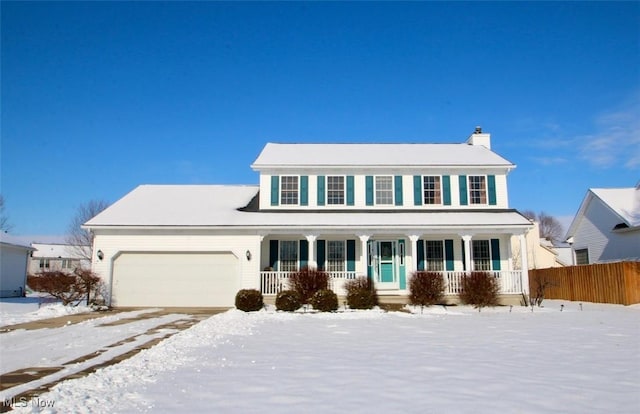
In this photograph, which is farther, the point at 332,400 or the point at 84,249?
the point at 84,249

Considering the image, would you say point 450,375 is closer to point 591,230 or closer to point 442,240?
point 442,240

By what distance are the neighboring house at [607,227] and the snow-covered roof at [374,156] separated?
7698 millimetres

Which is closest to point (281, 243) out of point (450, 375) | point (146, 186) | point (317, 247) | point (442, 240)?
point (317, 247)

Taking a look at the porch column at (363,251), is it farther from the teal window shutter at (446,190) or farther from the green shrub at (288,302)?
the teal window shutter at (446,190)

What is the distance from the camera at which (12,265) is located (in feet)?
88.3

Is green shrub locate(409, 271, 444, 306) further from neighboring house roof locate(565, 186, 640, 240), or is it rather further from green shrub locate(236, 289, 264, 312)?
neighboring house roof locate(565, 186, 640, 240)

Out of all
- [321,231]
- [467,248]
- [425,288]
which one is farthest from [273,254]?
[467,248]

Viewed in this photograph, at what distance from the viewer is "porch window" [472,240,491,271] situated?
1883 centimetres

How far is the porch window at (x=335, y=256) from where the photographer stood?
61.2 ft

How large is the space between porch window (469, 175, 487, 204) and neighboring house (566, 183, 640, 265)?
8005 mm

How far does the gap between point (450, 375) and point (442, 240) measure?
13.1 meters

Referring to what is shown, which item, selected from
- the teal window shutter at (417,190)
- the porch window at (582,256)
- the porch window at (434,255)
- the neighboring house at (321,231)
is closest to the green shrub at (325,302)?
the neighboring house at (321,231)

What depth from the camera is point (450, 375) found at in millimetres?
6125

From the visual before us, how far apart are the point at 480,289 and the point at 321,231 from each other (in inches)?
245
